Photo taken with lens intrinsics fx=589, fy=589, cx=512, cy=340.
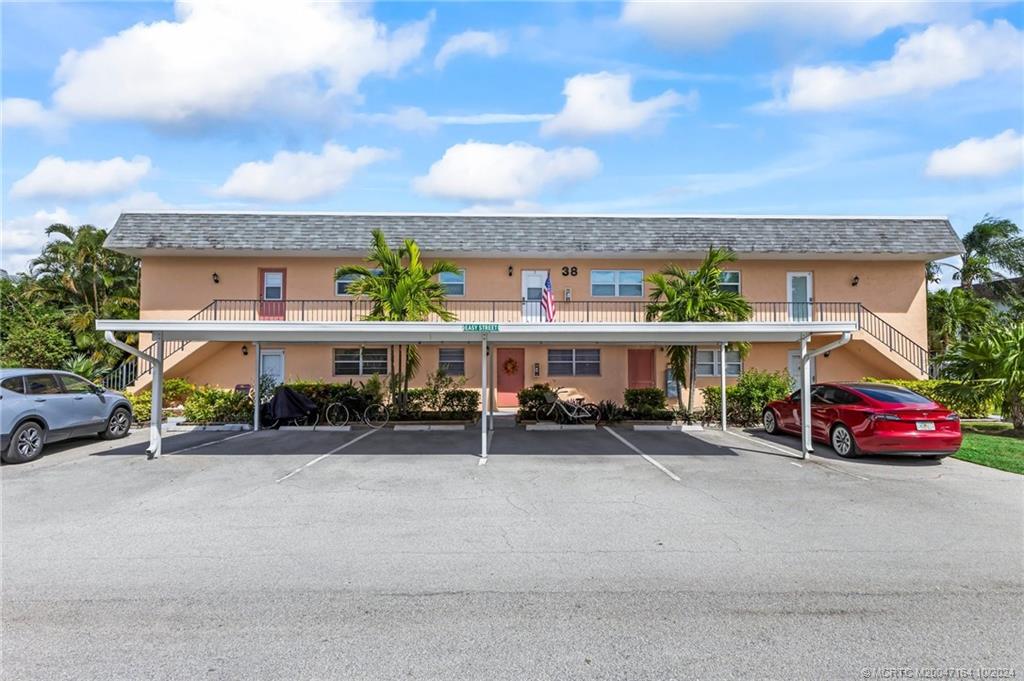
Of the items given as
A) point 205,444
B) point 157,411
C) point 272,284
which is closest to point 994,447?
point 205,444

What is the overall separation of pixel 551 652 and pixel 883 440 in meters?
8.75

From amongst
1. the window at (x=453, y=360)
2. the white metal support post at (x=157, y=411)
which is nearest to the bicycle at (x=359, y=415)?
the window at (x=453, y=360)

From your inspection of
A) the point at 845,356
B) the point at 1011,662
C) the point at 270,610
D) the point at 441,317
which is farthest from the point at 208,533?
the point at 845,356

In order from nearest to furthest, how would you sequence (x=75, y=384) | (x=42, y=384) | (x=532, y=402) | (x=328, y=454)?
(x=42, y=384), (x=328, y=454), (x=75, y=384), (x=532, y=402)

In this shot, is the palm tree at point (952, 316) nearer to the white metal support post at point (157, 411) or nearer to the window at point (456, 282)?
the window at point (456, 282)

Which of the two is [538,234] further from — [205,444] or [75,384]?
[75,384]

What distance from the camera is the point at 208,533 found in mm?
6199

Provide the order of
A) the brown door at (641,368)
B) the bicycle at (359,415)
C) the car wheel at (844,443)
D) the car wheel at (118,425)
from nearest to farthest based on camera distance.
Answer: the car wheel at (844,443)
the car wheel at (118,425)
the bicycle at (359,415)
the brown door at (641,368)

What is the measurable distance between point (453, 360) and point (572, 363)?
3890mm

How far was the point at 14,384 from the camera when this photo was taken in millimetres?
10086

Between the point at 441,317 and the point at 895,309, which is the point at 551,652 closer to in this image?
the point at 441,317

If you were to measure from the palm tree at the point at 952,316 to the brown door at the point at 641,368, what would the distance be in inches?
410

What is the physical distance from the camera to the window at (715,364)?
1923 centimetres

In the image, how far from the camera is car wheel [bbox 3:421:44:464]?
987 centimetres
